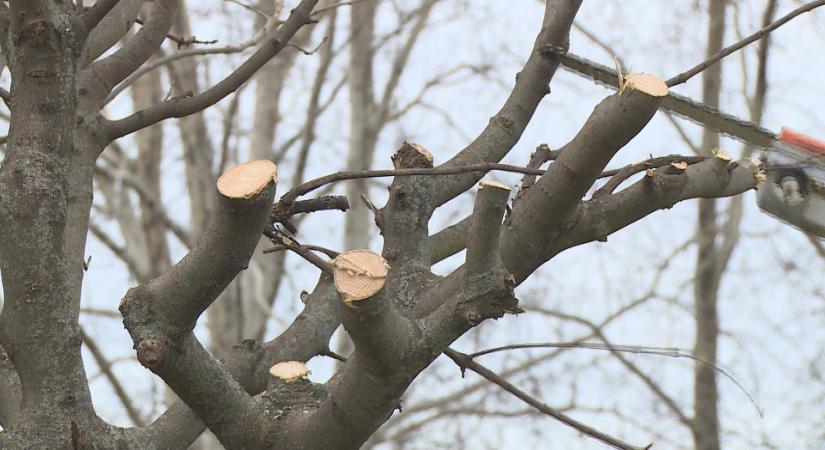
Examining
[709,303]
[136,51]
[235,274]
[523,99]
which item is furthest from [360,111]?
[235,274]

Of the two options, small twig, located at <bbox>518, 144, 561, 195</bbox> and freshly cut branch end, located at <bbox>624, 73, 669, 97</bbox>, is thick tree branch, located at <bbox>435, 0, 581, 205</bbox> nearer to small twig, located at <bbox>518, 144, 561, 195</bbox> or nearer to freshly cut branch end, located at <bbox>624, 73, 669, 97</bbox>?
small twig, located at <bbox>518, 144, 561, 195</bbox>

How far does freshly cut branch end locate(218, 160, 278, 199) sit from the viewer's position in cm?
163

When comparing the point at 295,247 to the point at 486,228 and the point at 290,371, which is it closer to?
the point at 290,371

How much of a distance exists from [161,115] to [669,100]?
4.18ft

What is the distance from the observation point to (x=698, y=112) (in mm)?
2457

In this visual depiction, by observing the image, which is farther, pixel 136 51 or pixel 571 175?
pixel 136 51

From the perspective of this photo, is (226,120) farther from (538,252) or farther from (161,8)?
(538,252)

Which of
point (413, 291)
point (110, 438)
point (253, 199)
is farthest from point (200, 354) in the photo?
point (413, 291)

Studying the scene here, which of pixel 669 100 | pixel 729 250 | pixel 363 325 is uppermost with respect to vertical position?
pixel 729 250

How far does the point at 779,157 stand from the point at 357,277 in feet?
4.27

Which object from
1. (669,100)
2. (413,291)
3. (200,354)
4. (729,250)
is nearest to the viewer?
(200,354)

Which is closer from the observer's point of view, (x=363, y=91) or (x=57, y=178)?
(x=57, y=178)

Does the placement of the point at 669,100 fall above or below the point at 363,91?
below

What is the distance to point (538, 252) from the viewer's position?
2016 millimetres
